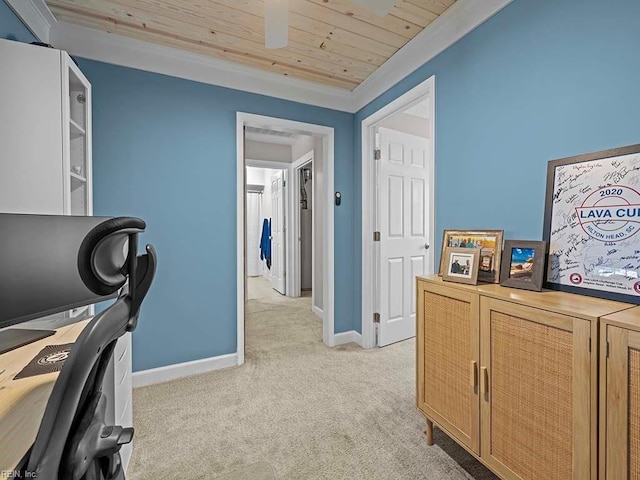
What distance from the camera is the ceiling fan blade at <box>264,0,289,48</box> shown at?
56.6 inches

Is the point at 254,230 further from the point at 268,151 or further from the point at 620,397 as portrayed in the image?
the point at 620,397

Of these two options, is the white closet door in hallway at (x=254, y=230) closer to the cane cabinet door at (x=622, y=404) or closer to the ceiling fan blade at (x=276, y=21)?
the ceiling fan blade at (x=276, y=21)

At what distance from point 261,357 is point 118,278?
7.96 ft

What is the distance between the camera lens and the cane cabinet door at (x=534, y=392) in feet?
3.17

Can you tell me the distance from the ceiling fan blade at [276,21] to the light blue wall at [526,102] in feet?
3.61

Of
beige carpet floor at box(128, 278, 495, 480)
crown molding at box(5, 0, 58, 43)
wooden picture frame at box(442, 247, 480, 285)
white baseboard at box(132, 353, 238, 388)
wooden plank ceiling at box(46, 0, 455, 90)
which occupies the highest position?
wooden plank ceiling at box(46, 0, 455, 90)

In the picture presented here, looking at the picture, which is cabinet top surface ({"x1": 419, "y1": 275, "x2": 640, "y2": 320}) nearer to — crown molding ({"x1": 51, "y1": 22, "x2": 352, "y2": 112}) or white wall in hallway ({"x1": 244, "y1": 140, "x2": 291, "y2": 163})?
crown molding ({"x1": 51, "y1": 22, "x2": 352, "y2": 112})

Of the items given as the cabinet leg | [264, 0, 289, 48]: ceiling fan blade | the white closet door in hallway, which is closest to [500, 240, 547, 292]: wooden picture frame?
the cabinet leg

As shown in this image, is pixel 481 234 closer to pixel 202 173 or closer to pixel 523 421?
pixel 523 421

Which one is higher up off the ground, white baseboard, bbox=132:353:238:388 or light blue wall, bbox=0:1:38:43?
light blue wall, bbox=0:1:38:43

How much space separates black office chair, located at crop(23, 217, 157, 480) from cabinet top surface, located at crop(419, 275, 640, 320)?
1257 mm

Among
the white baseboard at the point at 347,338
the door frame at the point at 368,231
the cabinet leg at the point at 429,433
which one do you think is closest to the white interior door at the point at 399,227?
the door frame at the point at 368,231

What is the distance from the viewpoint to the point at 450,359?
1477 millimetres

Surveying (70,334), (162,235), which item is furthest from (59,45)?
(70,334)
